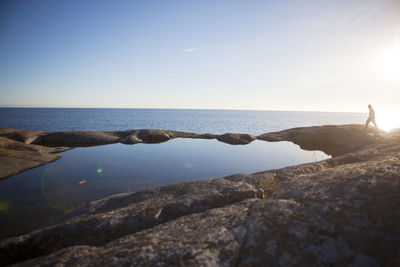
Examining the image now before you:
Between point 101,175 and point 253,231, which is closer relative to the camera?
point 253,231

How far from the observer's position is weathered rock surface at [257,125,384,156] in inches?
806

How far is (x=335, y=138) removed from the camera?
2477 cm

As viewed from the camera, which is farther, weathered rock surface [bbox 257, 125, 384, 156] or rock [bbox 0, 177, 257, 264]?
weathered rock surface [bbox 257, 125, 384, 156]

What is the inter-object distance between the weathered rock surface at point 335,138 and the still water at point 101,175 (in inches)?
148

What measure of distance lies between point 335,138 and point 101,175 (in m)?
29.2

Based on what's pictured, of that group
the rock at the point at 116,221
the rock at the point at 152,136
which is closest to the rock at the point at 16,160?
the rock at the point at 116,221

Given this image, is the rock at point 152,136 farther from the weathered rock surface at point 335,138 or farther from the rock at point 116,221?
the rock at point 116,221

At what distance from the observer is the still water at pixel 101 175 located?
837 cm

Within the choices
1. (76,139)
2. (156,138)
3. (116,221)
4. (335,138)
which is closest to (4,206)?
(116,221)

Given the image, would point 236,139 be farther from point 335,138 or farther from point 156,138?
point 335,138

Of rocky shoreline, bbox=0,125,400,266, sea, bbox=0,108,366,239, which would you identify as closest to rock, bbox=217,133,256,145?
sea, bbox=0,108,366,239

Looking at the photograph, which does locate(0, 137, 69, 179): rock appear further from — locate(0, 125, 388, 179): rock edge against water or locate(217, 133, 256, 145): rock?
locate(217, 133, 256, 145): rock

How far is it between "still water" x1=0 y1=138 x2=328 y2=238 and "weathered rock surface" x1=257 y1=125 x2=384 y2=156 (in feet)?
12.4

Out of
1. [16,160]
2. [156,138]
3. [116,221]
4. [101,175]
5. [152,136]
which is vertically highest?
[116,221]
